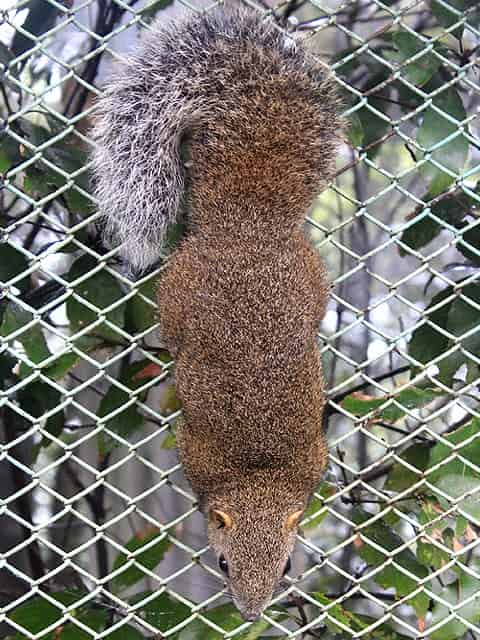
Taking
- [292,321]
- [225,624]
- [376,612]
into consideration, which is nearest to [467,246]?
[292,321]

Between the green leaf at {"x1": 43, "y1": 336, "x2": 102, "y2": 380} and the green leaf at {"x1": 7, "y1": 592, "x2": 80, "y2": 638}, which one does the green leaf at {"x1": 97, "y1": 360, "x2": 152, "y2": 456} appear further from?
the green leaf at {"x1": 7, "y1": 592, "x2": 80, "y2": 638}

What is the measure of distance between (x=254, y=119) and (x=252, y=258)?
332 millimetres

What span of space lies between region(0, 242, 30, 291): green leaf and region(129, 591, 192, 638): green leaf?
78 centimetres

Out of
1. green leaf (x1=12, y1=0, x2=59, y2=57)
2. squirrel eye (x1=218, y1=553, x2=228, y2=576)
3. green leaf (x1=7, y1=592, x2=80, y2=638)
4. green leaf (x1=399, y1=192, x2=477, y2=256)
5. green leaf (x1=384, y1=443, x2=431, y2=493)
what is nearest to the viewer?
green leaf (x1=7, y1=592, x2=80, y2=638)

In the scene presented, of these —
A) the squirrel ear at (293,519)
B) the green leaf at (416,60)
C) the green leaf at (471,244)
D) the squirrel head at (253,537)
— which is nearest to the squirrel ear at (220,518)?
the squirrel head at (253,537)

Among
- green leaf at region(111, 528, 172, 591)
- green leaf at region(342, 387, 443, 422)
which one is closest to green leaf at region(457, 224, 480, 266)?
green leaf at region(342, 387, 443, 422)

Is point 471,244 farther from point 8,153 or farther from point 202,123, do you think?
point 8,153

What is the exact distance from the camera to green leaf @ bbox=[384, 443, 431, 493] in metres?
2.30

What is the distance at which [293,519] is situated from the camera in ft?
7.25

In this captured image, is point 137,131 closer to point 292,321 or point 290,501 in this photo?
point 292,321

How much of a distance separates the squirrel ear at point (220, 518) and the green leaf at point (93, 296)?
0.49m

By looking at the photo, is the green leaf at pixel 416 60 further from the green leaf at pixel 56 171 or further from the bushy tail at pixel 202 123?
the green leaf at pixel 56 171

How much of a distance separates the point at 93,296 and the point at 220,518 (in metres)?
0.61

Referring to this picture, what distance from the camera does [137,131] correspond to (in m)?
2.15
